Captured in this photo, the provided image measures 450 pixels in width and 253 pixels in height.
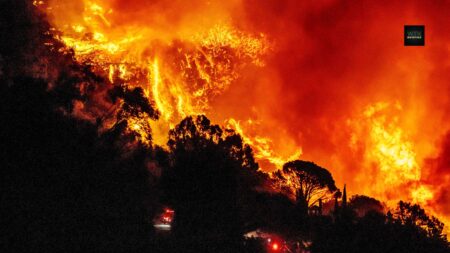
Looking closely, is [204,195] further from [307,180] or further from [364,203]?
[364,203]

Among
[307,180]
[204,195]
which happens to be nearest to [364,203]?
[307,180]

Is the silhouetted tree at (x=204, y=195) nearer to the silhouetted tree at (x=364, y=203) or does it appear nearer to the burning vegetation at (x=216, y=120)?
the burning vegetation at (x=216, y=120)

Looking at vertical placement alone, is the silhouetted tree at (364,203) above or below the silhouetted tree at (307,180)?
below

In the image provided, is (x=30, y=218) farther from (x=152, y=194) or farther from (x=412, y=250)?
(x=152, y=194)

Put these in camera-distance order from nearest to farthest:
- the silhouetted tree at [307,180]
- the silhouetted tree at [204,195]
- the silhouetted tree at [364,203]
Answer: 1. the silhouetted tree at [204,195]
2. the silhouetted tree at [307,180]
3. the silhouetted tree at [364,203]

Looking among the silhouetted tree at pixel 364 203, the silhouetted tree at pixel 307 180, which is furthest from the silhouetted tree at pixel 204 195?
the silhouetted tree at pixel 364 203

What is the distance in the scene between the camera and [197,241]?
34938 millimetres

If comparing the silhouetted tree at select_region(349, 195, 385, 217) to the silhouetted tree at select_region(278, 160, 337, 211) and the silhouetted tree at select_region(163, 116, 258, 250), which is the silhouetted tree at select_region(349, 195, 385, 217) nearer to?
the silhouetted tree at select_region(278, 160, 337, 211)

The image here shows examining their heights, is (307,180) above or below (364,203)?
above

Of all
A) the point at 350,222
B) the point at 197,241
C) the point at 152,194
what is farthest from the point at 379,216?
the point at 152,194

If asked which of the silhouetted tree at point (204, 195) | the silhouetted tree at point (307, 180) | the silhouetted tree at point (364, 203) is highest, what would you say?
the silhouetted tree at point (307, 180)

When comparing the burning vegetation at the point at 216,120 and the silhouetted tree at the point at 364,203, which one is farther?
the silhouetted tree at the point at 364,203

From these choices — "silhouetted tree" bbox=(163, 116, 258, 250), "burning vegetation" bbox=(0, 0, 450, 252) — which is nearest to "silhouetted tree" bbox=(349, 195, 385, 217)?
"burning vegetation" bbox=(0, 0, 450, 252)

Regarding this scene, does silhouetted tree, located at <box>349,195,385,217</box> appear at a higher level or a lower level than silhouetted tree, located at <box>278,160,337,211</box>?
lower
